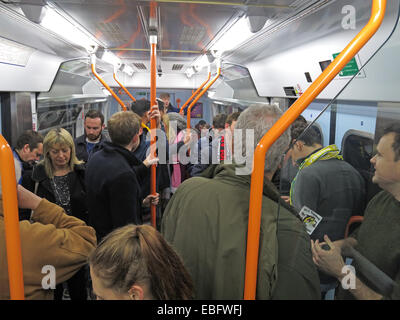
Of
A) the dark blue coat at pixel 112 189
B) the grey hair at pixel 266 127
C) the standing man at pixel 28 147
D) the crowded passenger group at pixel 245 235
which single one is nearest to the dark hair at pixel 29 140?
the standing man at pixel 28 147

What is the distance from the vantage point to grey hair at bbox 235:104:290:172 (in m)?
1.38

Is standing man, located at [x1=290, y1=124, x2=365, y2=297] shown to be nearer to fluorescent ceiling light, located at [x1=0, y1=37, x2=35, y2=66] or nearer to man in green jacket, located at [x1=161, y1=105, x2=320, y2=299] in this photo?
man in green jacket, located at [x1=161, y1=105, x2=320, y2=299]

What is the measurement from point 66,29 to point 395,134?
10.7 ft

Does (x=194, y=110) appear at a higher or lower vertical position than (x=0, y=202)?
higher

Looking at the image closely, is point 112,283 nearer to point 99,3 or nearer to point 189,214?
point 189,214

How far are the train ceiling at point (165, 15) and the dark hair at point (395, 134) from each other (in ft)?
4.93

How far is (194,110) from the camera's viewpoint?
811cm

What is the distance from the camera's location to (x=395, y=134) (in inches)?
43.2

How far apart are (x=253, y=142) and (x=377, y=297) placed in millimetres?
730

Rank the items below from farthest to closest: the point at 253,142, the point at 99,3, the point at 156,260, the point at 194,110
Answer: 1. the point at 194,110
2. the point at 99,3
3. the point at 253,142
4. the point at 156,260

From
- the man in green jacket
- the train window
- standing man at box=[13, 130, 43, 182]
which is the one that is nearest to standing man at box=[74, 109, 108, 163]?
standing man at box=[13, 130, 43, 182]

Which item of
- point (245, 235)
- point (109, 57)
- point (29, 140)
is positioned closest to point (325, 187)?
point (245, 235)

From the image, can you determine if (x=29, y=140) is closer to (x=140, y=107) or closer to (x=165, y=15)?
(x=140, y=107)
